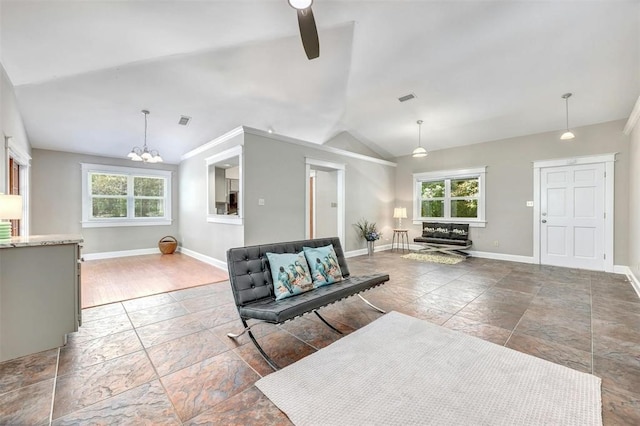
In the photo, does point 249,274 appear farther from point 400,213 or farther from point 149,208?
point 149,208

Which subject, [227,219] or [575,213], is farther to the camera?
[575,213]

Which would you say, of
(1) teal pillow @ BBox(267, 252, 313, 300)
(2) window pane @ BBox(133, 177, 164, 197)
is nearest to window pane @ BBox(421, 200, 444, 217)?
(1) teal pillow @ BBox(267, 252, 313, 300)

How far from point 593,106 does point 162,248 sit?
944 centimetres

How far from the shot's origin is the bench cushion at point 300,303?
6.64 feet

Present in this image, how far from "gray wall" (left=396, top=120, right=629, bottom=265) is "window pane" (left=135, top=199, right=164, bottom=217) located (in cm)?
760

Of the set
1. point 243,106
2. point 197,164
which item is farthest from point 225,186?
point 243,106

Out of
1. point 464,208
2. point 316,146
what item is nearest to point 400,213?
point 464,208

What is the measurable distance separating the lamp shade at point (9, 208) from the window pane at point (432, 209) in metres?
7.73

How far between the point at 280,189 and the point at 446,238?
14.7 ft

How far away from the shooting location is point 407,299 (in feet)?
11.3

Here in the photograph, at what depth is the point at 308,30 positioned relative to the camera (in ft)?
6.97

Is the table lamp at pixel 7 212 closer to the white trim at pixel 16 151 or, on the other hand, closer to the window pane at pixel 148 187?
the white trim at pixel 16 151

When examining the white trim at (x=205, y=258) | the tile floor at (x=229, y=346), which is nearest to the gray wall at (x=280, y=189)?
the white trim at (x=205, y=258)

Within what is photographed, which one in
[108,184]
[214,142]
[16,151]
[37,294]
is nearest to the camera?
[37,294]
